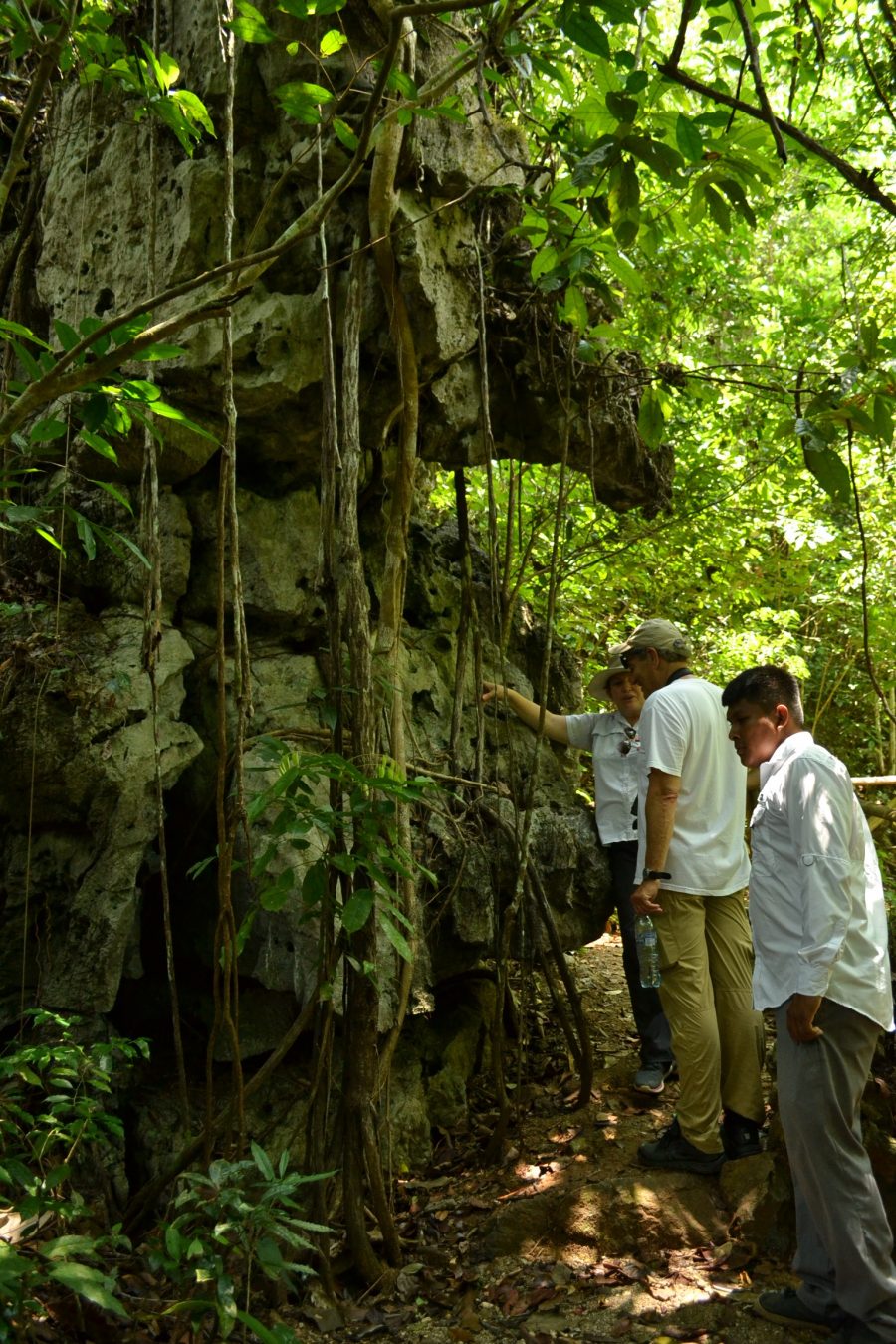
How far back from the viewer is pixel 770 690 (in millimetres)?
3322

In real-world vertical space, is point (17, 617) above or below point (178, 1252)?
above

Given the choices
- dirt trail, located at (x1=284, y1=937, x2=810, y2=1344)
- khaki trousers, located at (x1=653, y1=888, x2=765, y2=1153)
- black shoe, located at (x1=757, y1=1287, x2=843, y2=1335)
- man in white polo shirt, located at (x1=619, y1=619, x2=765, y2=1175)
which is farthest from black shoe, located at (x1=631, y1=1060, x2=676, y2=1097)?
black shoe, located at (x1=757, y1=1287, x2=843, y2=1335)

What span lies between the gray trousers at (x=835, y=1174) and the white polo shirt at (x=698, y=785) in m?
0.96

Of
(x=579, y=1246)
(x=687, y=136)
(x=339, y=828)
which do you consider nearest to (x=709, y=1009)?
(x=579, y=1246)

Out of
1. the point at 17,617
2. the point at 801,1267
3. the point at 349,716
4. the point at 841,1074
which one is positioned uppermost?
the point at 17,617

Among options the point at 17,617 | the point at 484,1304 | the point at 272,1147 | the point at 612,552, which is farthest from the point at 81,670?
the point at 612,552

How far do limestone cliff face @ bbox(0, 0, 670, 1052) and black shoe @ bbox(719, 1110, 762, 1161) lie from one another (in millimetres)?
1287

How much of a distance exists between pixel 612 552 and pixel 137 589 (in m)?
3.77

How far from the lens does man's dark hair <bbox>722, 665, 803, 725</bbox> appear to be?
3.32 m

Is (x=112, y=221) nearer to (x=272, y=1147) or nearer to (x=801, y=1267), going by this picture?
(x=272, y=1147)

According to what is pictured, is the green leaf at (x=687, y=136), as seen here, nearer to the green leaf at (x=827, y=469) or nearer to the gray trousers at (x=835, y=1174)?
the green leaf at (x=827, y=469)

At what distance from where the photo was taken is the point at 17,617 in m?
4.27

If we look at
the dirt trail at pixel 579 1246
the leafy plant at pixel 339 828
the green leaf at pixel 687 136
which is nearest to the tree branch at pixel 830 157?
the green leaf at pixel 687 136

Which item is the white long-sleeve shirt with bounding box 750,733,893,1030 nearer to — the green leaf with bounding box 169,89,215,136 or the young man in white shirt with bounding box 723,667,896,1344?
the young man in white shirt with bounding box 723,667,896,1344
